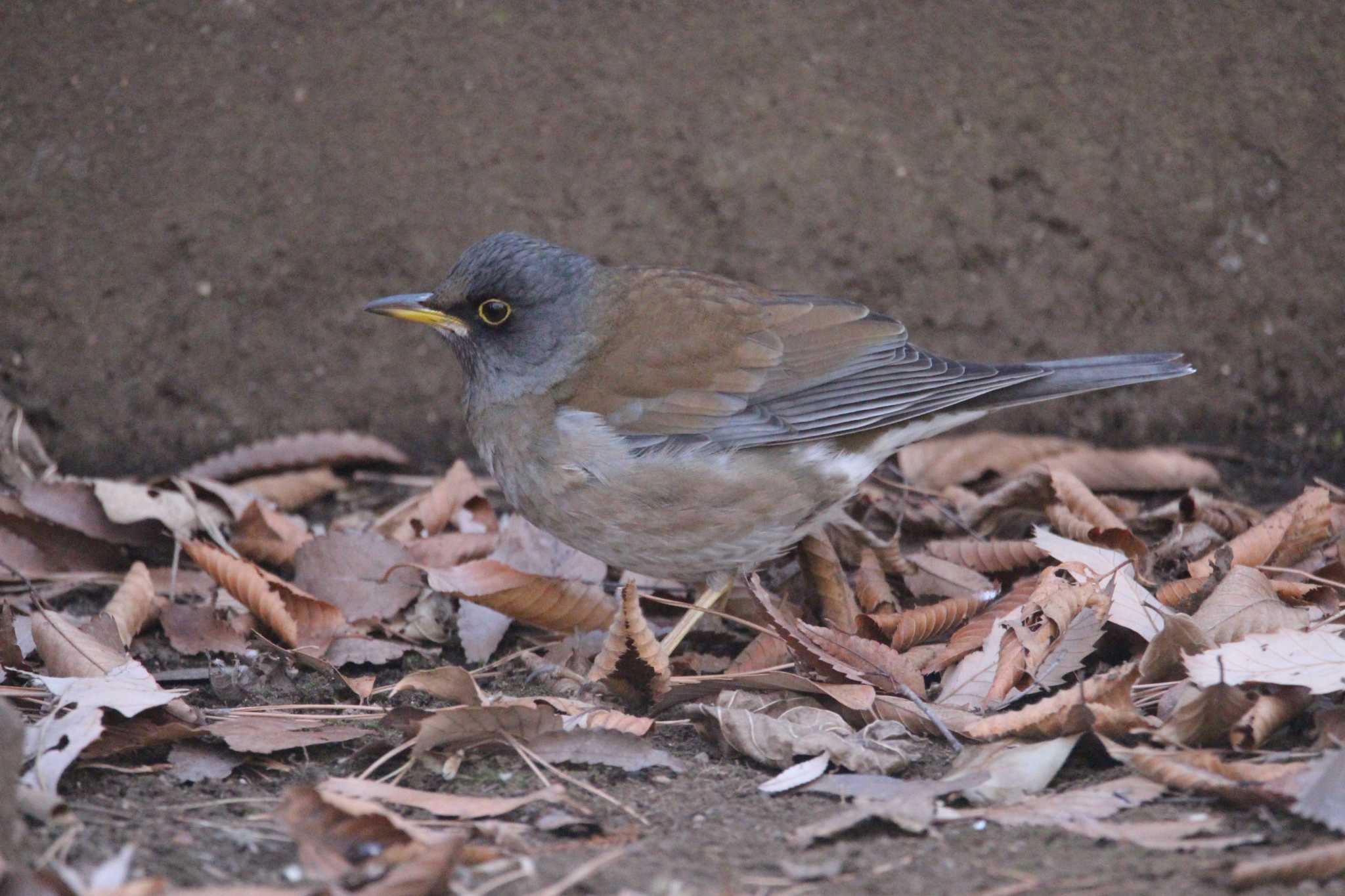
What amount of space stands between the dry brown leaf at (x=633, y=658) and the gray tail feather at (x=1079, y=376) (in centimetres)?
158

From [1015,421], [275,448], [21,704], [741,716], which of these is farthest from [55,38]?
[1015,421]

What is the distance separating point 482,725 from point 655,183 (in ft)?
9.94

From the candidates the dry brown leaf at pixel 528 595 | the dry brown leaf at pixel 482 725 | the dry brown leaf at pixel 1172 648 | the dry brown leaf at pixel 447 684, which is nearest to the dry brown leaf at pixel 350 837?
the dry brown leaf at pixel 482 725

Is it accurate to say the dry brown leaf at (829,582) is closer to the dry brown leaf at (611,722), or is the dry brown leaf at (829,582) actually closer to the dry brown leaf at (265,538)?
the dry brown leaf at (611,722)

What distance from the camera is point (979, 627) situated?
407 cm

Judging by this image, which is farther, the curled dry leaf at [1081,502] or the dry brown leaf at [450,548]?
the dry brown leaf at [450,548]

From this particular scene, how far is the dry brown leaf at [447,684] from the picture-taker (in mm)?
3564

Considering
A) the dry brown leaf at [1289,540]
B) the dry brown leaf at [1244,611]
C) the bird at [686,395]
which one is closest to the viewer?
the dry brown leaf at [1244,611]

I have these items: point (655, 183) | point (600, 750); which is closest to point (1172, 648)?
point (600, 750)

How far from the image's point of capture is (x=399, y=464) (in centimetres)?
597

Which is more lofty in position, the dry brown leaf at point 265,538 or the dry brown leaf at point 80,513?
the dry brown leaf at point 80,513

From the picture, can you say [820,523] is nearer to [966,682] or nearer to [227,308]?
[966,682]

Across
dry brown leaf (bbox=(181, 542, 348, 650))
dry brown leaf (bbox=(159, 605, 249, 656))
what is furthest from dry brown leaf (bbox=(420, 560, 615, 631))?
dry brown leaf (bbox=(159, 605, 249, 656))

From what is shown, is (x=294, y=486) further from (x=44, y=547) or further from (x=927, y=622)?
(x=927, y=622)
